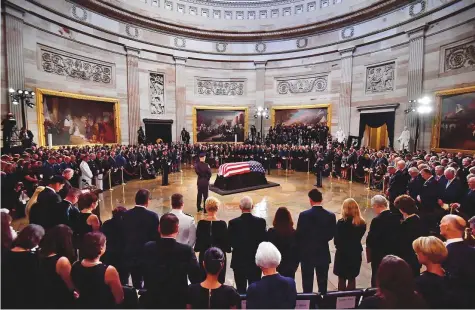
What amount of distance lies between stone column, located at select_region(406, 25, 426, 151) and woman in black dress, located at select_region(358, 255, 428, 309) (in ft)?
49.8

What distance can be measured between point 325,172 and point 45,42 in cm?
1643

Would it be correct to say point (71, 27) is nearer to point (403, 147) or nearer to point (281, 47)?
point (281, 47)

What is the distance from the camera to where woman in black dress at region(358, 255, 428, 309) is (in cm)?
166

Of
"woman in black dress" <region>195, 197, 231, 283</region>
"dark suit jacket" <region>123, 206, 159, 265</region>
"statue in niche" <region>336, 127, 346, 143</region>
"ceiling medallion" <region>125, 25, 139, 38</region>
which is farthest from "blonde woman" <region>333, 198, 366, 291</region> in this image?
"ceiling medallion" <region>125, 25, 139, 38</region>

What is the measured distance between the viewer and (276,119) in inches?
838

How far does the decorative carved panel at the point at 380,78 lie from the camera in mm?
15788

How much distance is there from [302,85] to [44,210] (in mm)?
19493

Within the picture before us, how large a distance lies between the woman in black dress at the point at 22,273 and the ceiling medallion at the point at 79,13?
56.3 ft

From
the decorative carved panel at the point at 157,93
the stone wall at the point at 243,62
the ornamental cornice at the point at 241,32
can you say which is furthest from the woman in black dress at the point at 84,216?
the decorative carved panel at the point at 157,93

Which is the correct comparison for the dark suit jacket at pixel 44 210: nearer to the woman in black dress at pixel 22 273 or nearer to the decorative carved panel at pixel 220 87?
the woman in black dress at pixel 22 273

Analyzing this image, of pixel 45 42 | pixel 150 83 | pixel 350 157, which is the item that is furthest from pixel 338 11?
pixel 45 42

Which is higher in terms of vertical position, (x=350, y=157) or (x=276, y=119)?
(x=276, y=119)

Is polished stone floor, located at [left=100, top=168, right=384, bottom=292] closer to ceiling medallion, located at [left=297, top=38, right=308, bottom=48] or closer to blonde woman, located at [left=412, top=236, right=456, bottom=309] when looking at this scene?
blonde woman, located at [left=412, top=236, right=456, bottom=309]

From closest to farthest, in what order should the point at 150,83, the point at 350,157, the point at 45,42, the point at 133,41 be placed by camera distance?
the point at 350,157 → the point at 45,42 → the point at 133,41 → the point at 150,83
